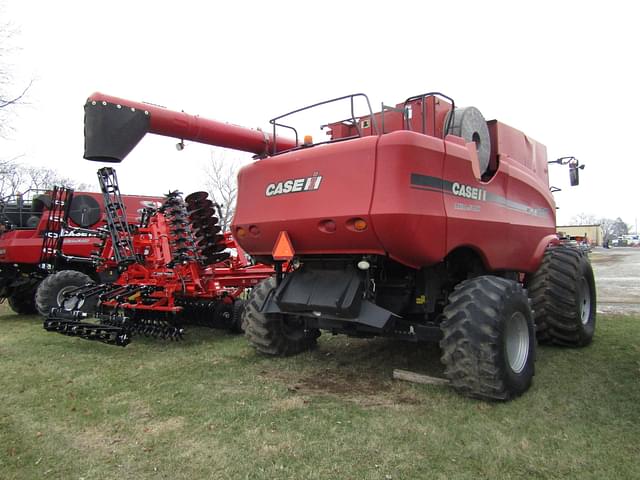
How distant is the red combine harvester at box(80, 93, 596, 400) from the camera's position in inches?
161

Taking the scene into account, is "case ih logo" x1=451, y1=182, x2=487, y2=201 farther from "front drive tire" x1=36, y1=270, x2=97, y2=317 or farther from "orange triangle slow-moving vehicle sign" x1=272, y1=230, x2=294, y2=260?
"front drive tire" x1=36, y1=270, x2=97, y2=317

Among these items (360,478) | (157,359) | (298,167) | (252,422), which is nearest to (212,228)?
(157,359)

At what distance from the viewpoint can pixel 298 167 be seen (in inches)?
182

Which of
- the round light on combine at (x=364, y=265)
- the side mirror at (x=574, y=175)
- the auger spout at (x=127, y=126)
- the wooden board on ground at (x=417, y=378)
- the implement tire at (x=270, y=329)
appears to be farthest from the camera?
the side mirror at (x=574, y=175)

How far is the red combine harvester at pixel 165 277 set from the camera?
266 inches

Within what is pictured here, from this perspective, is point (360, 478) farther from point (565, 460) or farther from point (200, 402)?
point (200, 402)

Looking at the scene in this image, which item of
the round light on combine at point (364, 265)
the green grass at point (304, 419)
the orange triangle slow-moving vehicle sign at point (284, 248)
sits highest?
the orange triangle slow-moving vehicle sign at point (284, 248)

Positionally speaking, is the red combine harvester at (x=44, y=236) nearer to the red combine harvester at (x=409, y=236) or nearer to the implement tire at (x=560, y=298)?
the red combine harvester at (x=409, y=236)

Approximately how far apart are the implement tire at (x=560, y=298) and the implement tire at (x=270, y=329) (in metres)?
2.87

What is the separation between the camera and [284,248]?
4688 millimetres

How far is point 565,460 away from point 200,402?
282 centimetres

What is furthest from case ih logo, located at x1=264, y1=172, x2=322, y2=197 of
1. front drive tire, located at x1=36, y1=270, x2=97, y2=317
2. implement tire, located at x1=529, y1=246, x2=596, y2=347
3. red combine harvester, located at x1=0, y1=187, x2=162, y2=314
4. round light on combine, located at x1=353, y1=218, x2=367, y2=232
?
red combine harvester, located at x1=0, y1=187, x2=162, y2=314

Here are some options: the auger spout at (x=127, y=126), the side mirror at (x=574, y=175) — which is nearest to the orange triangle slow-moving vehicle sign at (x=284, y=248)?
the auger spout at (x=127, y=126)

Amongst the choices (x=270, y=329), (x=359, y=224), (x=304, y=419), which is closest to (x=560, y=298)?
(x=359, y=224)
